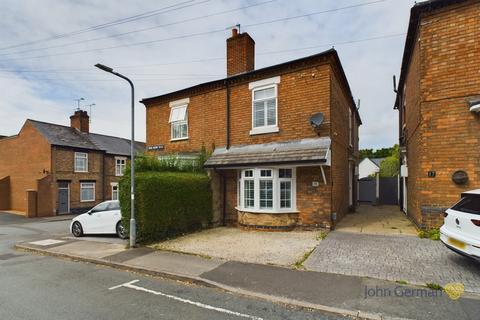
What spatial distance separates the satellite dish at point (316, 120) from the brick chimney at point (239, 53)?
14.3 ft

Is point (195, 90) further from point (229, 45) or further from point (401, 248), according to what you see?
point (401, 248)

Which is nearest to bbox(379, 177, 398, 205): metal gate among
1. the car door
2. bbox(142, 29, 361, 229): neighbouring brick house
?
bbox(142, 29, 361, 229): neighbouring brick house

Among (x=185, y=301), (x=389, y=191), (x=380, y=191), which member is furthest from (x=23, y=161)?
(x=389, y=191)

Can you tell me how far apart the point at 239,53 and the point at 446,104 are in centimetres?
811

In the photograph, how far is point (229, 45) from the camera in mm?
13312

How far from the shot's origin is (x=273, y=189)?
10484 millimetres

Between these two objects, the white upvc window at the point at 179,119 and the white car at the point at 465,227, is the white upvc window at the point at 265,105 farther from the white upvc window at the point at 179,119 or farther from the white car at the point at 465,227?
the white car at the point at 465,227

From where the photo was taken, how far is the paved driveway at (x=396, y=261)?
5389 mm

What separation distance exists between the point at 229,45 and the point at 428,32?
775cm

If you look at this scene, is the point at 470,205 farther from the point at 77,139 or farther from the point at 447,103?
the point at 77,139

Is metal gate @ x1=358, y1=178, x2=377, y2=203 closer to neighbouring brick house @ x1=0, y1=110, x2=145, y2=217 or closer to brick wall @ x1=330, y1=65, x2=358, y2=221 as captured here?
brick wall @ x1=330, y1=65, x2=358, y2=221

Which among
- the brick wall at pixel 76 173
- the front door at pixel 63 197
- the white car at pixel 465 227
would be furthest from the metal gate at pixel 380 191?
the front door at pixel 63 197

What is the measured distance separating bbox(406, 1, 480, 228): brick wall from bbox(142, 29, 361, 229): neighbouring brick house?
9.01 ft

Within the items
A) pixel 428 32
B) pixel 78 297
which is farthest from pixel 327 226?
pixel 78 297
